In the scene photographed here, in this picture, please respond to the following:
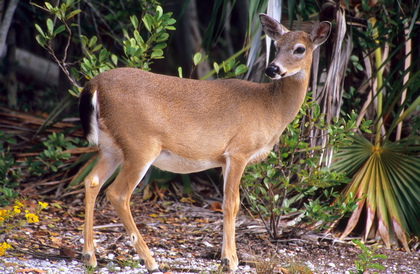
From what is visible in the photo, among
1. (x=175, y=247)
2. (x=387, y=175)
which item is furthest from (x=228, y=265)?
(x=387, y=175)

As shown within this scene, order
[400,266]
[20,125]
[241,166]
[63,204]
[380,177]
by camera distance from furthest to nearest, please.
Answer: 1. [20,125]
2. [63,204]
3. [380,177]
4. [400,266]
5. [241,166]

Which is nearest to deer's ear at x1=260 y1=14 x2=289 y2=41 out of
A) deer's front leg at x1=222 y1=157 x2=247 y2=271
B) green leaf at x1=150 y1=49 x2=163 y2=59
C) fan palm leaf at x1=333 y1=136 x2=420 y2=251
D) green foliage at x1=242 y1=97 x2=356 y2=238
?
green foliage at x1=242 y1=97 x2=356 y2=238

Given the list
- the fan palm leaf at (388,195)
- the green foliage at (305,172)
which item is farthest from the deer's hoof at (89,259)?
the fan palm leaf at (388,195)

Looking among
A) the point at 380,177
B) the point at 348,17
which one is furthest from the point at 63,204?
the point at 348,17

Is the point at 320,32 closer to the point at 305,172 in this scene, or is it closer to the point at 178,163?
the point at 305,172

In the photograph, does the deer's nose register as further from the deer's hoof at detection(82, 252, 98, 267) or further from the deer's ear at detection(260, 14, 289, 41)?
the deer's hoof at detection(82, 252, 98, 267)

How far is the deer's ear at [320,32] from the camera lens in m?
4.93

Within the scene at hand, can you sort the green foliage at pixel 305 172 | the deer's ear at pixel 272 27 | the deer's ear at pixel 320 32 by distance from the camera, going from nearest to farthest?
the deer's ear at pixel 320 32, the deer's ear at pixel 272 27, the green foliage at pixel 305 172

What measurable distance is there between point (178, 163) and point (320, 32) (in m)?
1.57

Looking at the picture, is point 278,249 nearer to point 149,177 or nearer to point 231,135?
point 231,135

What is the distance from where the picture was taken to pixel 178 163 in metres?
4.88

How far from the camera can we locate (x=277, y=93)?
16.6ft

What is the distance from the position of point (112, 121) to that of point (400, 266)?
2.86m

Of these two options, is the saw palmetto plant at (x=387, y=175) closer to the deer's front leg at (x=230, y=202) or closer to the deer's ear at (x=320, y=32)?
the deer's ear at (x=320, y=32)
